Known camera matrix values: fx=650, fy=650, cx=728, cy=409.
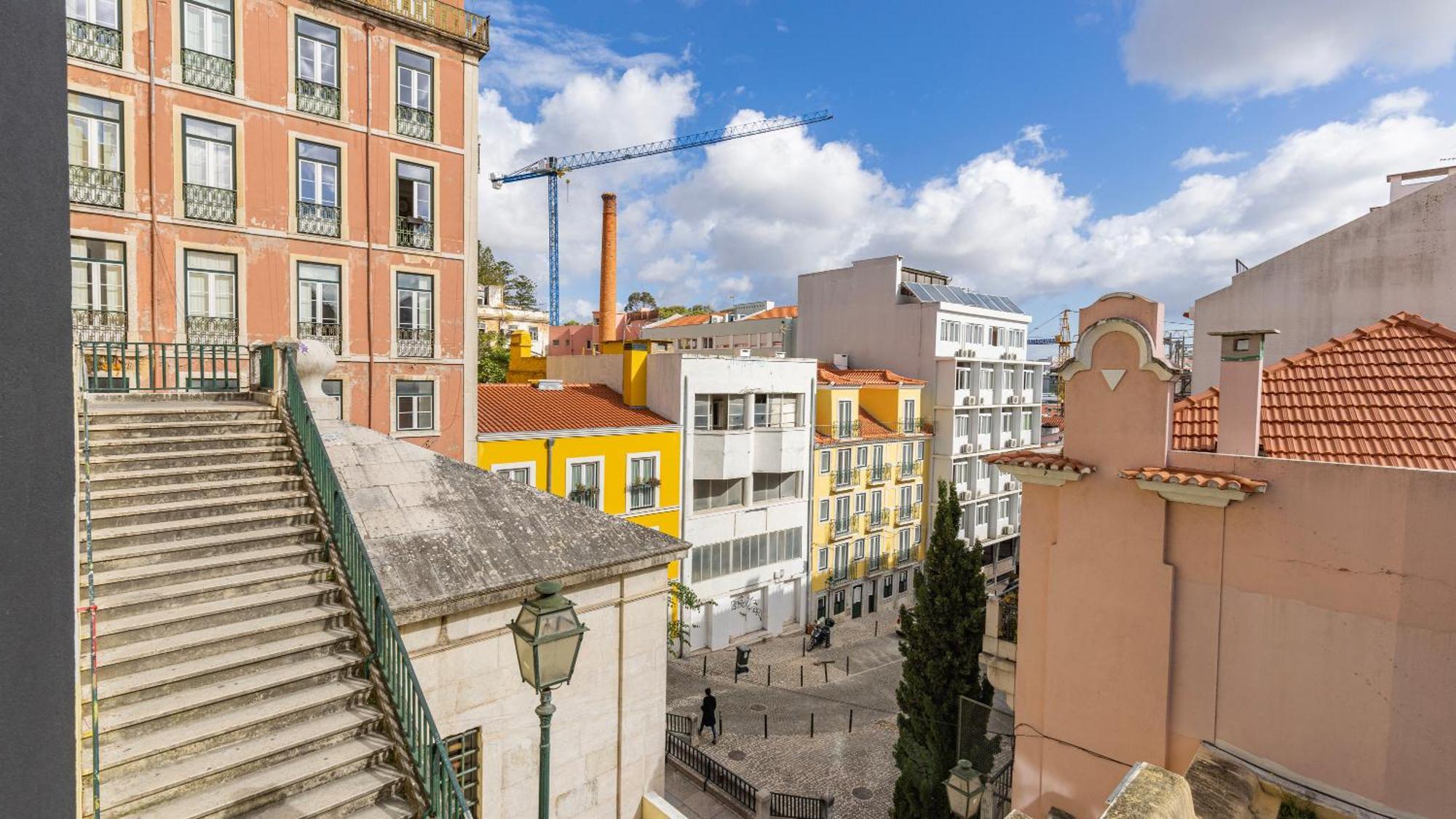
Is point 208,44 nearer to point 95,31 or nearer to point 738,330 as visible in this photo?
point 95,31

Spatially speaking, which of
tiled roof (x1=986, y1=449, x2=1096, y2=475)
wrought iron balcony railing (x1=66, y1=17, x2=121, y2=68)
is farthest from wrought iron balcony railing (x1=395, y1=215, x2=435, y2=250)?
tiled roof (x1=986, y1=449, x2=1096, y2=475)

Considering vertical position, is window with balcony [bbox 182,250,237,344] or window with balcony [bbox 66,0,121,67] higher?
window with balcony [bbox 66,0,121,67]

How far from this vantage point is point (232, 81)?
56.3ft

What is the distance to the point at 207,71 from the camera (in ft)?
55.2

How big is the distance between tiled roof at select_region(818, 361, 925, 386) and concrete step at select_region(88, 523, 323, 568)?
2780cm

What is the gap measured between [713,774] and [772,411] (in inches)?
640

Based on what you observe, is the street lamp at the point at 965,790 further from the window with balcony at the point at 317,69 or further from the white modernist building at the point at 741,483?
the window with balcony at the point at 317,69

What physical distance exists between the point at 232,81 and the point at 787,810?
23417 millimetres

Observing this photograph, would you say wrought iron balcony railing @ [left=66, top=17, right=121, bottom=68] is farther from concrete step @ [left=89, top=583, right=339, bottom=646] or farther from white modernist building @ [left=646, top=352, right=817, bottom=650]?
white modernist building @ [left=646, top=352, right=817, bottom=650]

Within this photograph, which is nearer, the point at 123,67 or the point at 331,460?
the point at 331,460


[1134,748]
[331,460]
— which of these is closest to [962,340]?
[1134,748]

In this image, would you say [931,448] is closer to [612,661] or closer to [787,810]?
[787,810]

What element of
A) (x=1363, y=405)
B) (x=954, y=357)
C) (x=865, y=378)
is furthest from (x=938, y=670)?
(x=954, y=357)

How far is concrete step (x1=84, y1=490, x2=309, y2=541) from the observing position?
629cm
